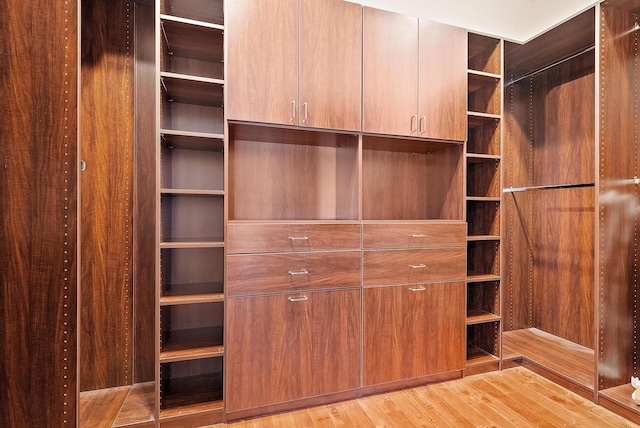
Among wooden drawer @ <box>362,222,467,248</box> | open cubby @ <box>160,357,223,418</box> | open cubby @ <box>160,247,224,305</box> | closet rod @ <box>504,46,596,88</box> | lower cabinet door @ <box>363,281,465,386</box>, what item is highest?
closet rod @ <box>504,46,596,88</box>

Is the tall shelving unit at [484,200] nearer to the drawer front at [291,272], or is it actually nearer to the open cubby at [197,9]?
the drawer front at [291,272]

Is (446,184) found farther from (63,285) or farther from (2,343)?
(2,343)

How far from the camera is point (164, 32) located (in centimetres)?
170

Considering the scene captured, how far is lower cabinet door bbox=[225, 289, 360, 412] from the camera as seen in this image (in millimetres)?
1682

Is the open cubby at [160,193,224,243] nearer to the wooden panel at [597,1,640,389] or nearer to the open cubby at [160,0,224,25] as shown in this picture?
the open cubby at [160,0,224,25]

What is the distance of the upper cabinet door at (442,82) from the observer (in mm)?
2059

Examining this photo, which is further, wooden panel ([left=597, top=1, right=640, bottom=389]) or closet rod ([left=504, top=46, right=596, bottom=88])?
closet rod ([left=504, top=46, right=596, bottom=88])

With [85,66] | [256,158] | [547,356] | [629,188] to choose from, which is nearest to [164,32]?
[85,66]

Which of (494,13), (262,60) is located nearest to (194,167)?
(262,60)

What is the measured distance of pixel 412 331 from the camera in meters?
2.00

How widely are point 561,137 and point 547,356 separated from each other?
5.77 ft

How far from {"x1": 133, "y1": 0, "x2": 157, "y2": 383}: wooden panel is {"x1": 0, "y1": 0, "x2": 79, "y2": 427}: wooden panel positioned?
0.76m

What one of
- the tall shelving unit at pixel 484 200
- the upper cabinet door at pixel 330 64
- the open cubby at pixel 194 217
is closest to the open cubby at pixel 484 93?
the tall shelving unit at pixel 484 200

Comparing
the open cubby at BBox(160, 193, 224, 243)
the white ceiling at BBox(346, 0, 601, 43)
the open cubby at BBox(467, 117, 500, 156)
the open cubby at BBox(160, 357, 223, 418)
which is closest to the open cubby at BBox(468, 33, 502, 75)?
the white ceiling at BBox(346, 0, 601, 43)
